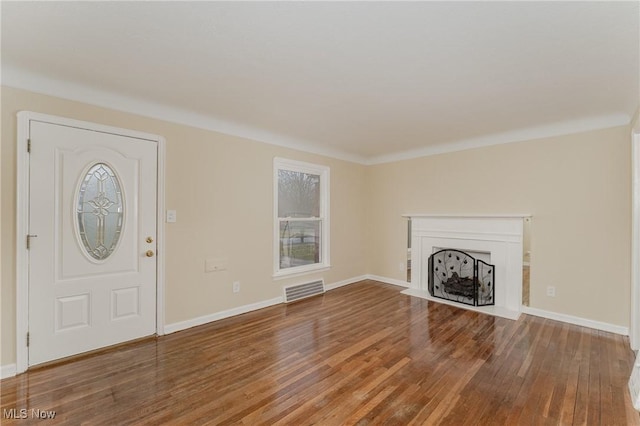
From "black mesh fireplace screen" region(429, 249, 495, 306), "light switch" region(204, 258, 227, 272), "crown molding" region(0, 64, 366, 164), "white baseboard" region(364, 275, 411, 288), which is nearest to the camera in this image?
"crown molding" region(0, 64, 366, 164)

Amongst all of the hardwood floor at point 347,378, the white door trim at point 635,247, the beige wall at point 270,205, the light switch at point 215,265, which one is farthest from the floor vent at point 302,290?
the white door trim at point 635,247

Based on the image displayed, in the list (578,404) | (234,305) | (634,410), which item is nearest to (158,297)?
(234,305)

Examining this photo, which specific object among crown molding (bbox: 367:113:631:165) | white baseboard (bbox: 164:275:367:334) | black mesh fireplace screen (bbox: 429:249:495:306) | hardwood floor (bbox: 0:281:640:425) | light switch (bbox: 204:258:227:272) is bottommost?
hardwood floor (bbox: 0:281:640:425)

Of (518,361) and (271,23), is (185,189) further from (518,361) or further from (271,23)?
(518,361)

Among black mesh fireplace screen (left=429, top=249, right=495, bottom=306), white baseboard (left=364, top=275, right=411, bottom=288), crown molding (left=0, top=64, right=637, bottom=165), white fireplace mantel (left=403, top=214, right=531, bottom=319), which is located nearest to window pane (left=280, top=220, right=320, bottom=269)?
crown molding (left=0, top=64, right=637, bottom=165)

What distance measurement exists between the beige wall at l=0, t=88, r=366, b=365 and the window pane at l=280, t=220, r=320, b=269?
1.04ft

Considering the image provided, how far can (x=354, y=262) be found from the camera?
5.42 meters

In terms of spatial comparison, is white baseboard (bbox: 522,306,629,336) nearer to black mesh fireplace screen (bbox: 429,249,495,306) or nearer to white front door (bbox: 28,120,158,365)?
black mesh fireplace screen (bbox: 429,249,495,306)

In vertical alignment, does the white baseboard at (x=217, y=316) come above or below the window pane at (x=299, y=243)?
below

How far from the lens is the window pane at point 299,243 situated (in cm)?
441

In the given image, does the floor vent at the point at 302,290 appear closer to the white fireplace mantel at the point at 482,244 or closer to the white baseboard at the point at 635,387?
the white fireplace mantel at the point at 482,244

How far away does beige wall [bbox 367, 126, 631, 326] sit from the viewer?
3189 mm

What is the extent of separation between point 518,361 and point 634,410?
0.71 m

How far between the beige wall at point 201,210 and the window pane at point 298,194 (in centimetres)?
27
